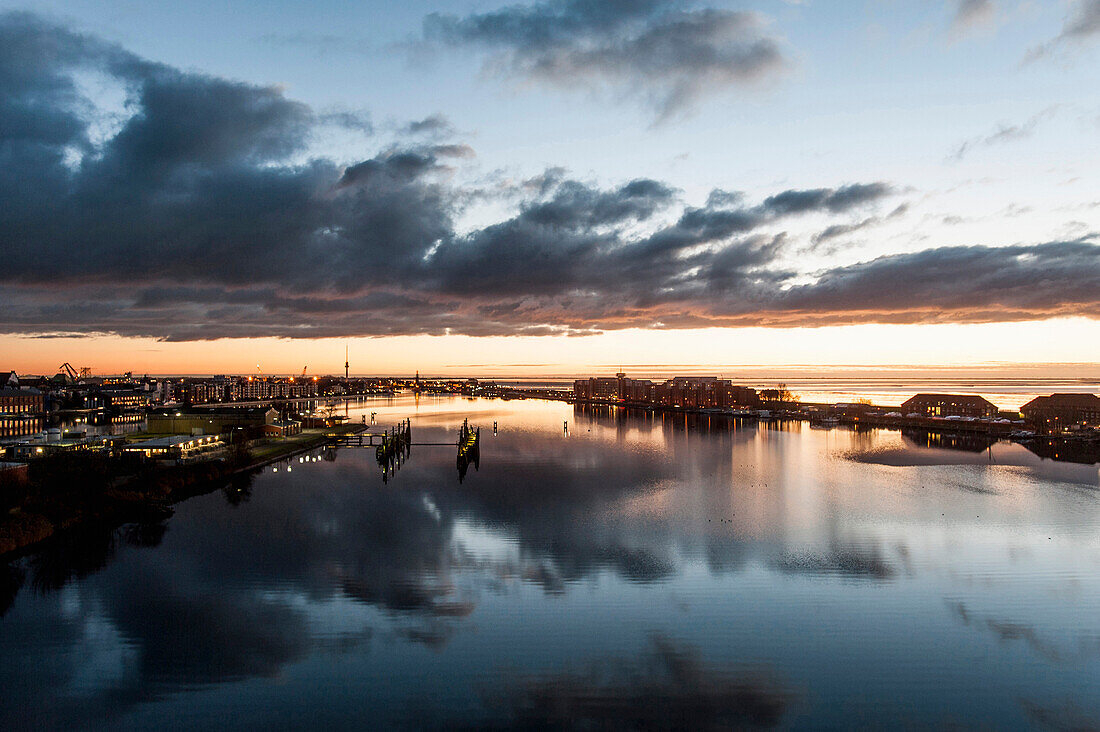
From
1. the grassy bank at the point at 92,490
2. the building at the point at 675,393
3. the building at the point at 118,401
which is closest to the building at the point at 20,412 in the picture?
the building at the point at 118,401

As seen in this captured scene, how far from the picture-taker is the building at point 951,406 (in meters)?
37.9

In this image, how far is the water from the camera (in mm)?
6355

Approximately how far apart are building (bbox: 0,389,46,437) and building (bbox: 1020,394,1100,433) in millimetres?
43325

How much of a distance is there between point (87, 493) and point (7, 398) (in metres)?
21.8

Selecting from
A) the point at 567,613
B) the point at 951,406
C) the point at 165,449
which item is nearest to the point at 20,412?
the point at 165,449

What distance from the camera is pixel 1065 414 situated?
3200 cm

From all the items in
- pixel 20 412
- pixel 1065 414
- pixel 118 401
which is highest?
pixel 20 412

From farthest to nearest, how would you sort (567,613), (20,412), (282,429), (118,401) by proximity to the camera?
(118,401) < (20,412) < (282,429) < (567,613)

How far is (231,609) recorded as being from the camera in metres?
8.61

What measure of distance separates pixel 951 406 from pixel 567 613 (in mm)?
39177

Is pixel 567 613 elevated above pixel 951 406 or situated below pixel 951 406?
below

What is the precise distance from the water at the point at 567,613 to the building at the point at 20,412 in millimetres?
16373

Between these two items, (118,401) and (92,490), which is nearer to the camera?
(92,490)

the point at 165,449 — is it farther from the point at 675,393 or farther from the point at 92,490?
the point at 675,393
